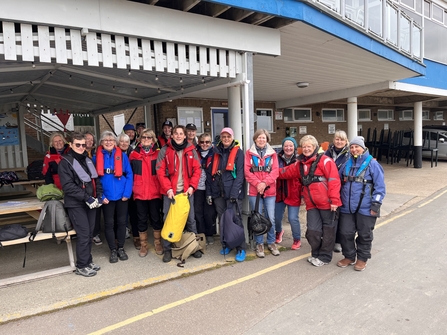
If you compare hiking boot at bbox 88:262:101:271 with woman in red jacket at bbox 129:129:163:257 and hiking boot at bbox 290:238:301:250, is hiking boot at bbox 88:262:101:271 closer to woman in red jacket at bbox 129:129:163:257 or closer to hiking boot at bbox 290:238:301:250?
woman in red jacket at bbox 129:129:163:257

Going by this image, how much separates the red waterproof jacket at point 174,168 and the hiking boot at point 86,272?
1281mm

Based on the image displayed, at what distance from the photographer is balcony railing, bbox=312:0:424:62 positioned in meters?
5.52

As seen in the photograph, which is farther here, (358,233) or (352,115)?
(352,115)

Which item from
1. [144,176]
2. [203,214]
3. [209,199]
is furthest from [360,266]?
[144,176]

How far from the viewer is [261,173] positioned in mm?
4180

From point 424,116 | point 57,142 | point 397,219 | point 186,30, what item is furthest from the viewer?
point 424,116

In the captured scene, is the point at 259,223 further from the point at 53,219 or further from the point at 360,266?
the point at 53,219

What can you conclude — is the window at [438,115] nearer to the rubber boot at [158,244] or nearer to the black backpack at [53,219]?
the rubber boot at [158,244]

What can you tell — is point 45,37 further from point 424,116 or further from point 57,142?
point 424,116

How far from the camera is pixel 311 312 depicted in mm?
3025

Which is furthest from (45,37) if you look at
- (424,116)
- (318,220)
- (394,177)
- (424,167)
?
(424,116)

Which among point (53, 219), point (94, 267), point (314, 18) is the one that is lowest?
point (94, 267)

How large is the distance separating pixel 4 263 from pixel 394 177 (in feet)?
38.6

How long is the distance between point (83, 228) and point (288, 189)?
2.74 m
